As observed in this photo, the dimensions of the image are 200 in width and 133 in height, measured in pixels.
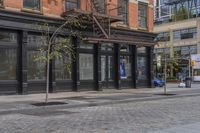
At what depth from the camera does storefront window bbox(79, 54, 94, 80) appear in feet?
96.6

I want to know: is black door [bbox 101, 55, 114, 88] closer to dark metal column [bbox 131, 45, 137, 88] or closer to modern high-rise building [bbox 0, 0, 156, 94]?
modern high-rise building [bbox 0, 0, 156, 94]

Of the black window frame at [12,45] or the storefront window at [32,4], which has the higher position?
the storefront window at [32,4]

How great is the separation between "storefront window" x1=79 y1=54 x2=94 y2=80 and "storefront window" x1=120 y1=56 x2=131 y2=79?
349 centimetres

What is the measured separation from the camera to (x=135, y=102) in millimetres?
22547

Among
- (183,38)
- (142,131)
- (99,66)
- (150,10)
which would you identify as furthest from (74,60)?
(183,38)

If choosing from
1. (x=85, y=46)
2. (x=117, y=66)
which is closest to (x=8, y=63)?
(x=85, y=46)

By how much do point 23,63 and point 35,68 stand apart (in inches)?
51.2

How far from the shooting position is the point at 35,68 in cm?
2659

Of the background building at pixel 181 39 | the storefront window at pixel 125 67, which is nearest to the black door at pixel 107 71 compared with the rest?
the storefront window at pixel 125 67

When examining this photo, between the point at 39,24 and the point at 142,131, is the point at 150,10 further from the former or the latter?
the point at 142,131

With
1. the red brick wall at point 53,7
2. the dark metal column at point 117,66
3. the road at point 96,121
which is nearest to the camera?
the road at point 96,121

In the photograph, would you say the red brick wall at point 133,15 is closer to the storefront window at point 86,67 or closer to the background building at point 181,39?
the storefront window at point 86,67

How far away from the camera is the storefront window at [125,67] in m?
33.0

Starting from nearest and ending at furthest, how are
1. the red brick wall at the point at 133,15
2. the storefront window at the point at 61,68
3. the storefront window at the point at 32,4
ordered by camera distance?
the storefront window at the point at 32,4 < the storefront window at the point at 61,68 < the red brick wall at the point at 133,15
